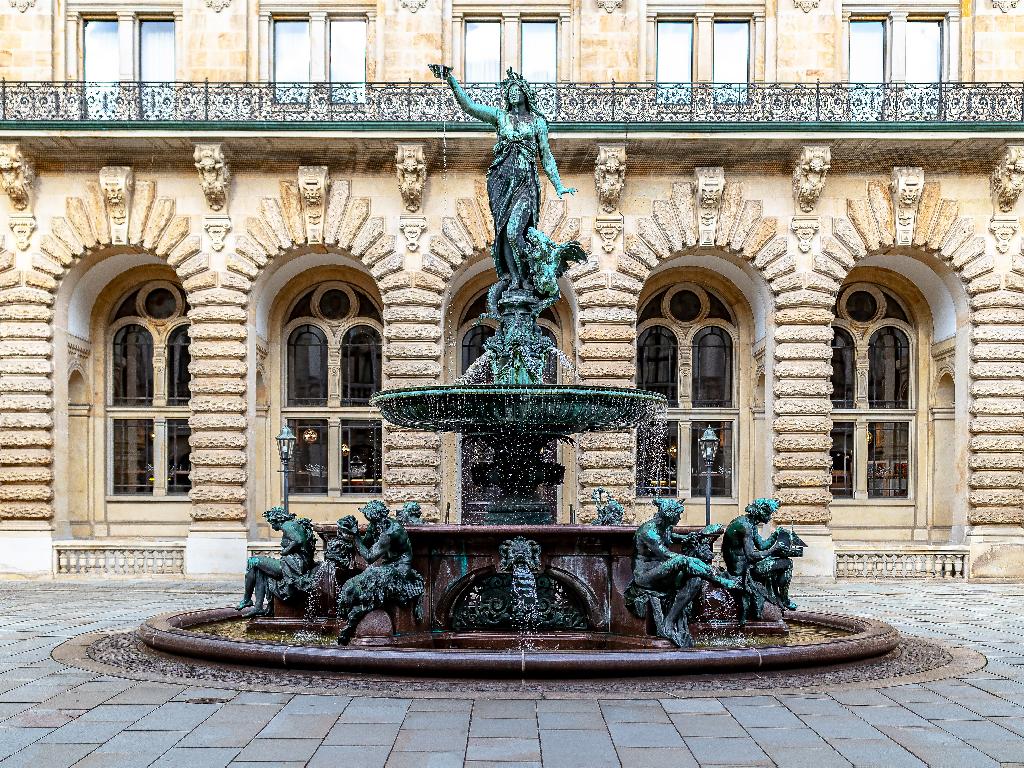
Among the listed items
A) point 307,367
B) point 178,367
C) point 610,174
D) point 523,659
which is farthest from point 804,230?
point 523,659

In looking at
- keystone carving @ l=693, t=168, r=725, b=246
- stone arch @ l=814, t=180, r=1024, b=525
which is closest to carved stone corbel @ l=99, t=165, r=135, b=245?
keystone carving @ l=693, t=168, r=725, b=246

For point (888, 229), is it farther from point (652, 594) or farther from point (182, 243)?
point (652, 594)

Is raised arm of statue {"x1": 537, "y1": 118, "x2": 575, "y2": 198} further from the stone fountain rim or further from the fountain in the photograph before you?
the stone fountain rim

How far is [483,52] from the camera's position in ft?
95.3

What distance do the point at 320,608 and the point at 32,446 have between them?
16114 millimetres

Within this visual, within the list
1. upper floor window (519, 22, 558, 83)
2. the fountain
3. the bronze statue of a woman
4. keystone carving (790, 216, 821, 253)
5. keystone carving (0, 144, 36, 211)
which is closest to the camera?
the fountain

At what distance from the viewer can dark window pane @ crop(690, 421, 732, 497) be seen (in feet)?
102

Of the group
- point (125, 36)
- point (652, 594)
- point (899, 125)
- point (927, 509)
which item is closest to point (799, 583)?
point (927, 509)

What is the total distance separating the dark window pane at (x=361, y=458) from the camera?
30984 mm

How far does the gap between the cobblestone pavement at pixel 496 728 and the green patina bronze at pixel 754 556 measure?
249cm

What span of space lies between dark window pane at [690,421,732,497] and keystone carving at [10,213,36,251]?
54.6 ft

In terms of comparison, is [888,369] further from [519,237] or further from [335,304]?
Result: [519,237]

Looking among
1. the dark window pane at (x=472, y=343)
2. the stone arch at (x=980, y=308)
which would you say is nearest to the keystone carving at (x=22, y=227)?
the dark window pane at (x=472, y=343)

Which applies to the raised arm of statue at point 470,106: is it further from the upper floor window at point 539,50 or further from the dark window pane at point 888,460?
the dark window pane at point 888,460
